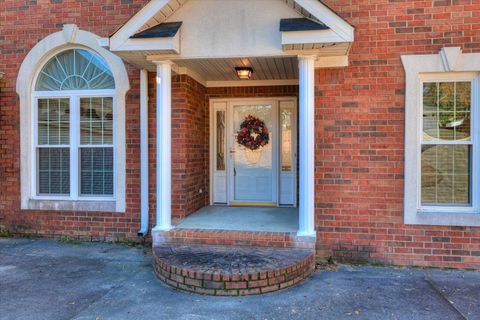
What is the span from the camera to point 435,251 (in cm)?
541

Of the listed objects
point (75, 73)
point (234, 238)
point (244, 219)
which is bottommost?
point (234, 238)

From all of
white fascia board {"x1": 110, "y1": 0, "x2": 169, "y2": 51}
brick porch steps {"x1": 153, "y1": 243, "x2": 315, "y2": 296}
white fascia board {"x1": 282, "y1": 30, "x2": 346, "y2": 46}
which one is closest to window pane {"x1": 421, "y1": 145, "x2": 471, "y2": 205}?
brick porch steps {"x1": 153, "y1": 243, "x2": 315, "y2": 296}

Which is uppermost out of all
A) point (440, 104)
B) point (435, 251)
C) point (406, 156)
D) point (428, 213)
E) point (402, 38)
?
point (402, 38)

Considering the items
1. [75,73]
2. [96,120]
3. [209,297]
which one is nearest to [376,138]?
[209,297]

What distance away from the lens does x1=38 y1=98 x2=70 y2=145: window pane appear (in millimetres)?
6844

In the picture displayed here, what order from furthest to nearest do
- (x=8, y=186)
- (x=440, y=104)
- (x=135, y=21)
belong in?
(x=8, y=186), (x=440, y=104), (x=135, y=21)

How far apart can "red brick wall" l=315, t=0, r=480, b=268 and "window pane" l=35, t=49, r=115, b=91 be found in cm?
362

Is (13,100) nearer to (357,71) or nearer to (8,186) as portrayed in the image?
(8,186)

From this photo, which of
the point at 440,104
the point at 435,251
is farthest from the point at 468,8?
the point at 435,251

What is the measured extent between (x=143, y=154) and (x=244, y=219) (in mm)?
1942

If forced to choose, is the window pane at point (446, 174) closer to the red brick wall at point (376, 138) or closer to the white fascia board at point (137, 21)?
the red brick wall at point (376, 138)

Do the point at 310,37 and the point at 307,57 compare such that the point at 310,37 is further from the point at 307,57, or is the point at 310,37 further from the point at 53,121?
the point at 53,121

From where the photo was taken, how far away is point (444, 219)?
5379 millimetres

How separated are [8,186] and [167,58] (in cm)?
386
